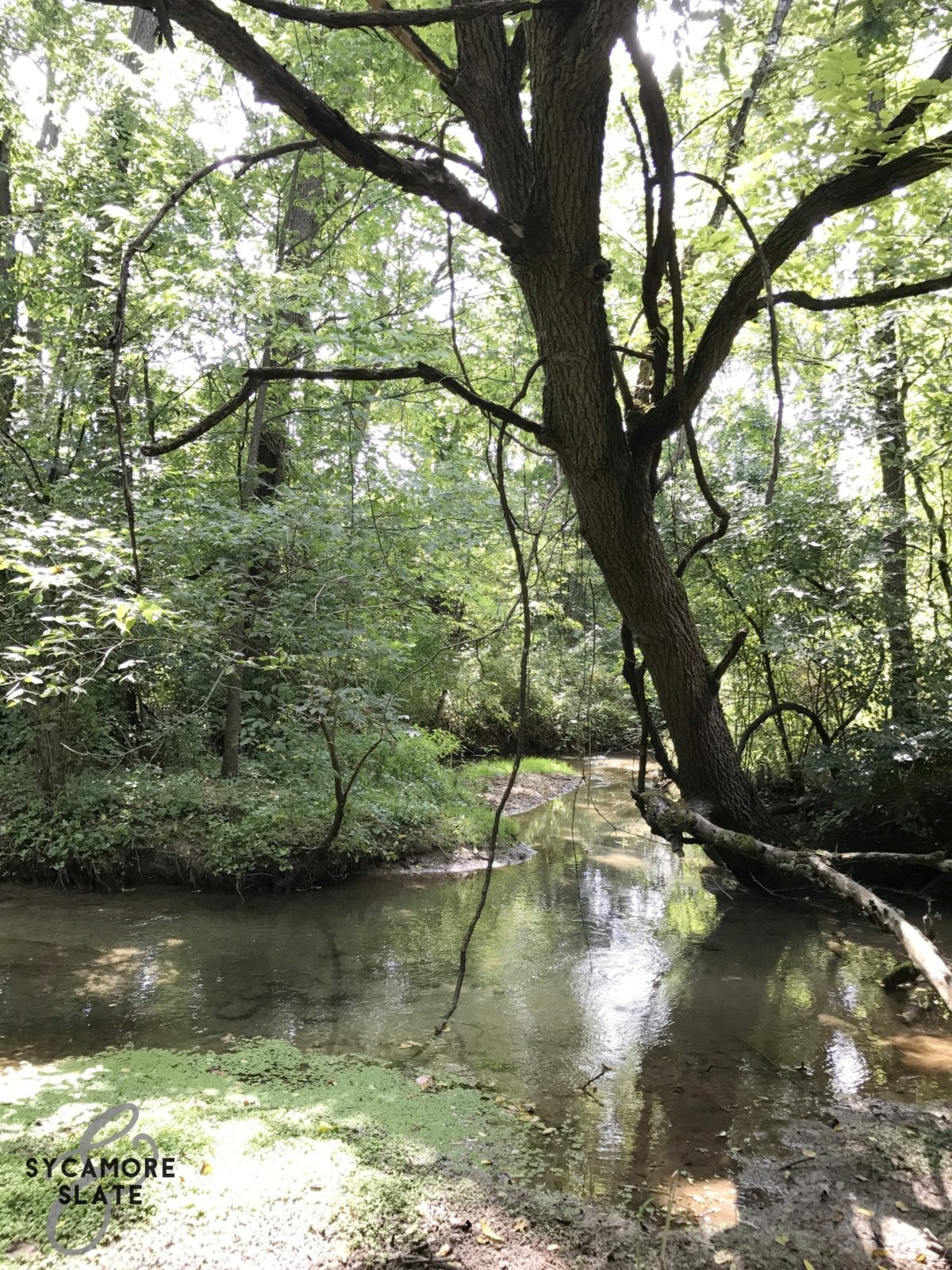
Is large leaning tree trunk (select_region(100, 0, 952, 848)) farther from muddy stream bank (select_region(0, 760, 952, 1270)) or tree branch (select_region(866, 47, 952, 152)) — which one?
muddy stream bank (select_region(0, 760, 952, 1270))

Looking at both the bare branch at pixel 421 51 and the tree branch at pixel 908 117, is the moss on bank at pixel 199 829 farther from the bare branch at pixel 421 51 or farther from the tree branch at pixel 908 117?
the tree branch at pixel 908 117

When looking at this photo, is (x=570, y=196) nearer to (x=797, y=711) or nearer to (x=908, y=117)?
(x=908, y=117)

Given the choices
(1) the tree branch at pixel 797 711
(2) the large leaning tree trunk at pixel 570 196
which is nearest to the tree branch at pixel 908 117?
(2) the large leaning tree trunk at pixel 570 196

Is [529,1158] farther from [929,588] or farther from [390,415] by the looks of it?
[929,588]

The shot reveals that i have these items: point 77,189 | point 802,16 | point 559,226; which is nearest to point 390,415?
point 77,189

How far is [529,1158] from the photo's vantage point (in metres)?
2.77

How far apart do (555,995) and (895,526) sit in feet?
16.1

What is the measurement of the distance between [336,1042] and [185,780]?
4253mm

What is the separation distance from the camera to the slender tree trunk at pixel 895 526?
6.27 meters

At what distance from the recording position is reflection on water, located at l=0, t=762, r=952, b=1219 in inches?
129

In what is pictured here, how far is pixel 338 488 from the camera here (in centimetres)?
675

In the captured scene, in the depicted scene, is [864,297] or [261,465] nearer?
[864,297]

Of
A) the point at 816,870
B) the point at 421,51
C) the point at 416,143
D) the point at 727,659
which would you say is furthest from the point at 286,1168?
the point at 421,51

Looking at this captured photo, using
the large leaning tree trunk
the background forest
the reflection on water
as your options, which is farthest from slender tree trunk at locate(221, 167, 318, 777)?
the large leaning tree trunk
